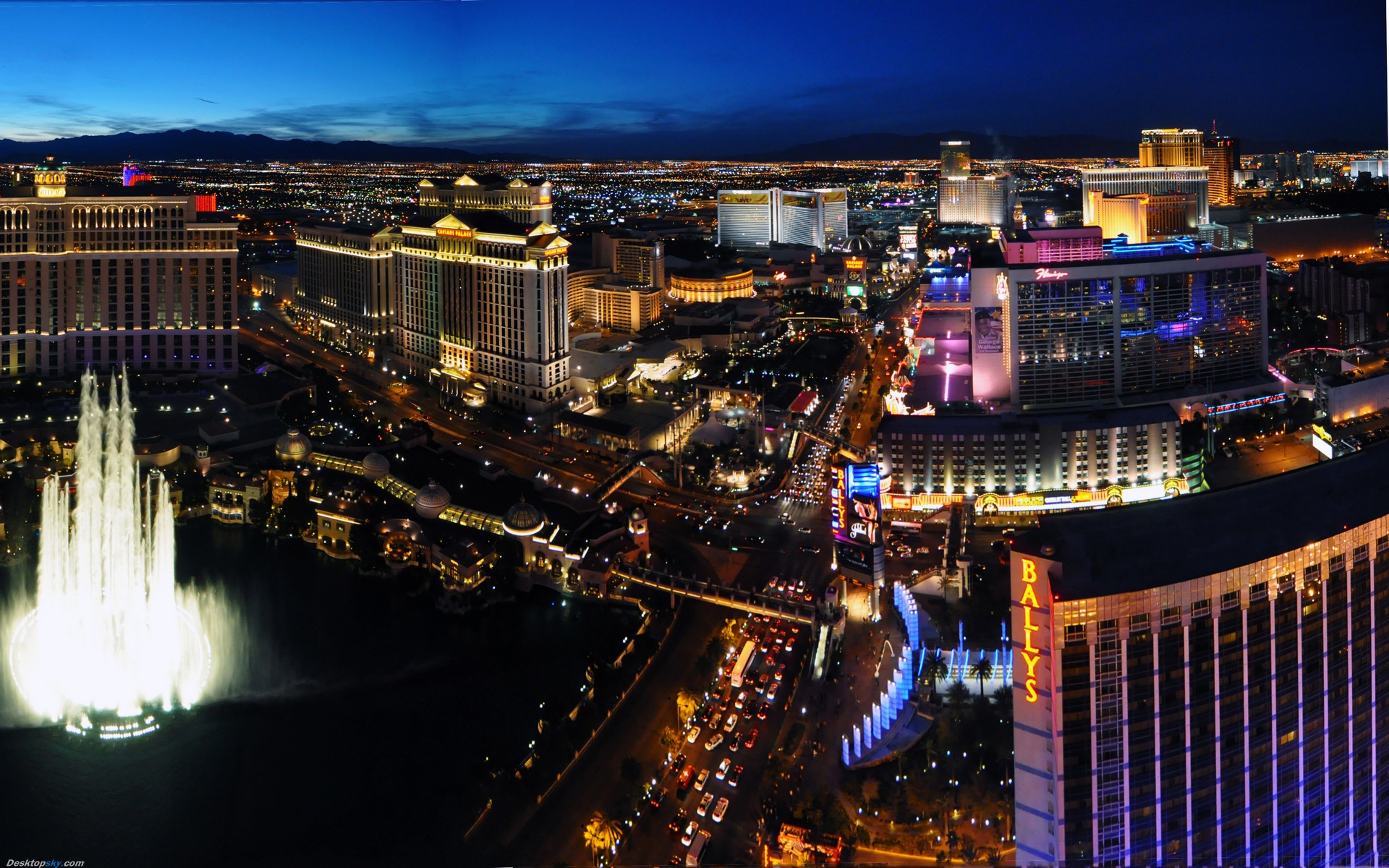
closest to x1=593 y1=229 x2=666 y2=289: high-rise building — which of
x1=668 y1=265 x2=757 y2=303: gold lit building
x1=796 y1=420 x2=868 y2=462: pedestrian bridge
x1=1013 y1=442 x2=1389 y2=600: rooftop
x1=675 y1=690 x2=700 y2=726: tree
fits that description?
x1=668 y1=265 x2=757 y2=303: gold lit building

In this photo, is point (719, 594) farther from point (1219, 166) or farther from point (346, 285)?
point (1219, 166)

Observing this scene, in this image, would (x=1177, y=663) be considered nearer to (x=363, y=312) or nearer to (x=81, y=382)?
(x=81, y=382)

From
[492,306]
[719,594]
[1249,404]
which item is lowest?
[719,594]

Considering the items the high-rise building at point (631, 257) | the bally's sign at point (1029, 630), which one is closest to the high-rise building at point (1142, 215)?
the high-rise building at point (631, 257)

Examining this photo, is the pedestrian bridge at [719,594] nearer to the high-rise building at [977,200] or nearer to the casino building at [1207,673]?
the casino building at [1207,673]

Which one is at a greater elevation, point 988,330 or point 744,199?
point 744,199

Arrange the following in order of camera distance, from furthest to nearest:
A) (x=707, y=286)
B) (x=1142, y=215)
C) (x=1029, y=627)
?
(x=1142, y=215), (x=707, y=286), (x=1029, y=627)

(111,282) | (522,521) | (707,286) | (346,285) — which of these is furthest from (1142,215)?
(111,282)
